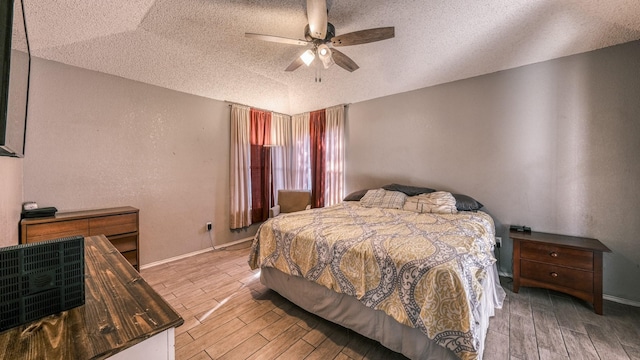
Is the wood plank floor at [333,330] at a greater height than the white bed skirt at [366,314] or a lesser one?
lesser

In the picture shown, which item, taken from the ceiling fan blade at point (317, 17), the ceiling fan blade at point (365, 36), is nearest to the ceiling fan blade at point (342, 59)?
the ceiling fan blade at point (365, 36)

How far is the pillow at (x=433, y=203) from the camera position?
8.71ft

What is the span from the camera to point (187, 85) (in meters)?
3.29

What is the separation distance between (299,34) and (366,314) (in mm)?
2716

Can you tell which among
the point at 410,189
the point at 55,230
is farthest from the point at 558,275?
the point at 55,230

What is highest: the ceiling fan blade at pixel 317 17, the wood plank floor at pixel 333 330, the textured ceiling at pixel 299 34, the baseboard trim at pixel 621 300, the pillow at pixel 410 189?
the textured ceiling at pixel 299 34

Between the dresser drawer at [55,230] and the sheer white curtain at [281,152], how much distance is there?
2.74m

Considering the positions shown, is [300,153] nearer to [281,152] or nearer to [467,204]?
[281,152]

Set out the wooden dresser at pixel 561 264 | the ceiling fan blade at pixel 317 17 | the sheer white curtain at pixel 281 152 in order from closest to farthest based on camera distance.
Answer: the ceiling fan blade at pixel 317 17 → the wooden dresser at pixel 561 264 → the sheer white curtain at pixel 281 152

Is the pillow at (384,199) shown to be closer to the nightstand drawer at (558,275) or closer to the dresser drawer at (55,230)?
the nightstand drawer at (558,275)

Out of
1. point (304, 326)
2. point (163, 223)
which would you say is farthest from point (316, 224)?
point (163, 223)

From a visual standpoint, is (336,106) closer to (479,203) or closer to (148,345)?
(479,203)

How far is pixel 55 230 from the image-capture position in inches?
88.3

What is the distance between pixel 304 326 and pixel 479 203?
2524 millimetres
